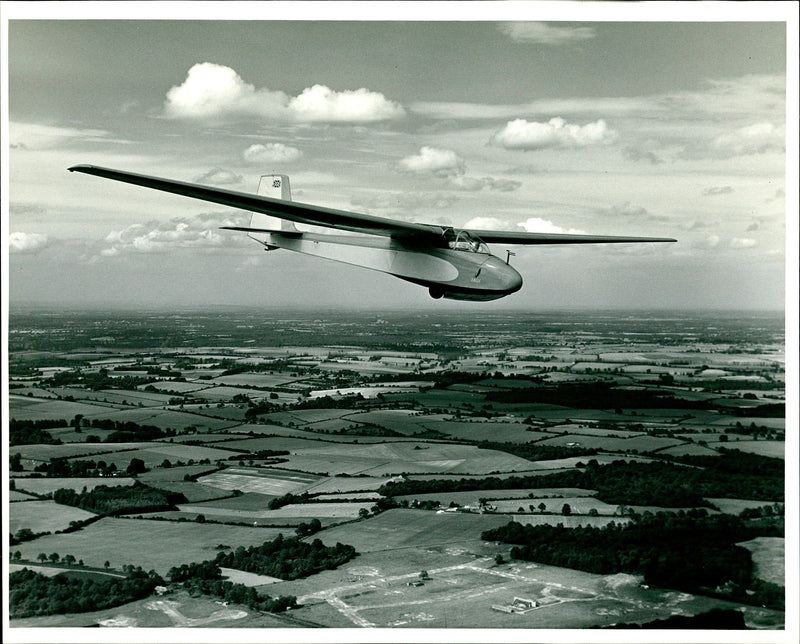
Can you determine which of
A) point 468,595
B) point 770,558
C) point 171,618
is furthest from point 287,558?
point 770,558

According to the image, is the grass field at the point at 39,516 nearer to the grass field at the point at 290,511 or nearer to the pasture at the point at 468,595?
the grass field at the point at 290,511

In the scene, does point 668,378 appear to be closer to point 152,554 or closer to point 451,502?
point 451,502

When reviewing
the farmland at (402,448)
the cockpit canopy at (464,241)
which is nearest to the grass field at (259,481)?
the farmland at (402,448)

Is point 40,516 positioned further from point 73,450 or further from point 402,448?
point 402,448

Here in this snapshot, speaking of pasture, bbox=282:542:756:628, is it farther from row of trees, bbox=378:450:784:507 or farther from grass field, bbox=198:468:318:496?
grass field, bbox=198:468:318:496

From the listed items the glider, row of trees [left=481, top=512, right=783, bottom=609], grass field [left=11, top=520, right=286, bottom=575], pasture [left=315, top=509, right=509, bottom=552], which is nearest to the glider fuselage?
the glider

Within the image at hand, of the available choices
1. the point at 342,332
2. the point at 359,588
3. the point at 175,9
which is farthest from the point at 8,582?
the point at 175,9
